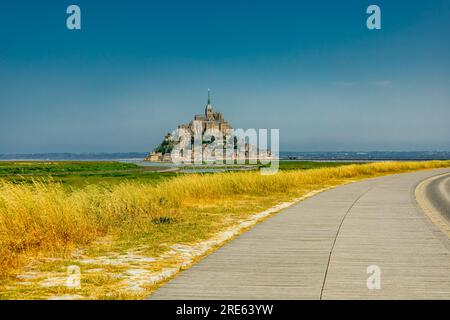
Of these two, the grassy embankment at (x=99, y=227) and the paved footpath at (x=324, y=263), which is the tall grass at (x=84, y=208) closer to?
the grassy embankment at (x=99, y=227)

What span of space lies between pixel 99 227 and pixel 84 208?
1.19 metres

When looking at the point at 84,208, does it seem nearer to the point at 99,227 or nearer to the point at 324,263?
the point at 99,227

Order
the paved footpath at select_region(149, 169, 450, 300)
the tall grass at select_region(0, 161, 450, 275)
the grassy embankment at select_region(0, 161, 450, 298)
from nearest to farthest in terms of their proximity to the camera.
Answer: the paved footpath at select_region(149, 169, 450, 300) < the grassy embankment at select_region(0, 161, 450, 298) < the tall grass at select_region(0, 161, 450, 275)

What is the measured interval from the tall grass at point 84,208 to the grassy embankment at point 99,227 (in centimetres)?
2

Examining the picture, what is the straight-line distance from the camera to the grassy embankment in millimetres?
7077

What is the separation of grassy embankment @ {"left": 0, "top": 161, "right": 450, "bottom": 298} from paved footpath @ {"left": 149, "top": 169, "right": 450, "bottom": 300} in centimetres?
110

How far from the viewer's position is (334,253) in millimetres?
8312

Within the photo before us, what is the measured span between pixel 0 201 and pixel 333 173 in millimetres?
33726

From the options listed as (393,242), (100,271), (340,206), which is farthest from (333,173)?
(100,271)

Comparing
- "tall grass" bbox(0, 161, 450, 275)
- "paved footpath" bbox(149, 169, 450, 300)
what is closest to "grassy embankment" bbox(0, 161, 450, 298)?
"tall grass" bbox(0, 161, 450, 275)

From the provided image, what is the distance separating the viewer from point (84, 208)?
12.8 m

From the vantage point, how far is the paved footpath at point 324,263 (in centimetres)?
588

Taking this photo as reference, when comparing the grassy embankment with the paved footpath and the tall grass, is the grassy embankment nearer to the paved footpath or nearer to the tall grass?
the tall grass
